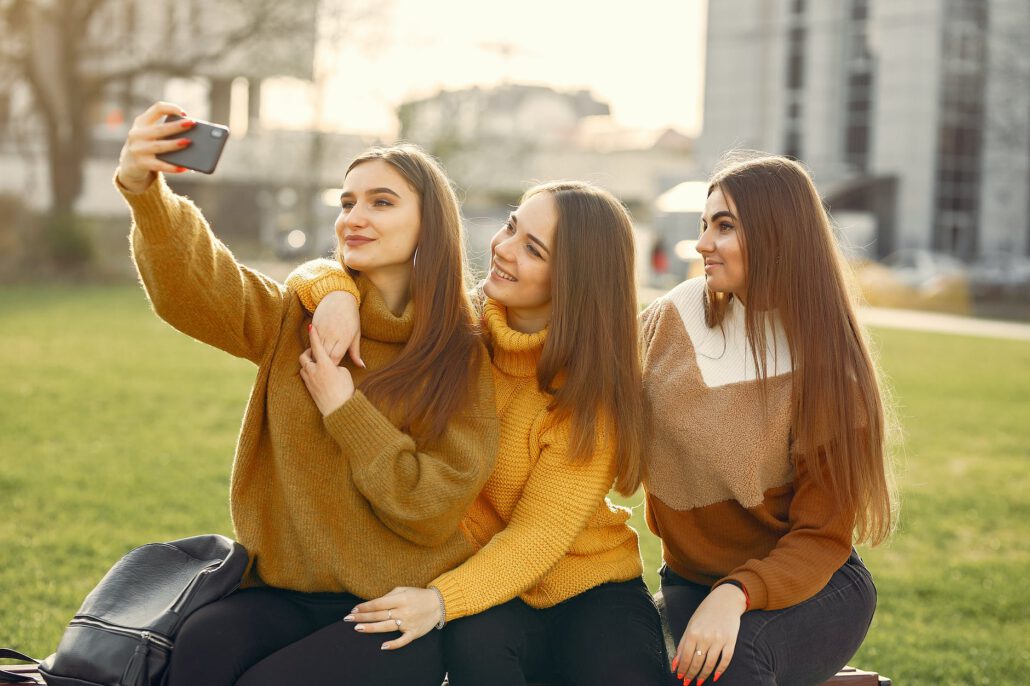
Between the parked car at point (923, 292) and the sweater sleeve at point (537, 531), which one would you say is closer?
the sweater sleeve at point (537, 531)

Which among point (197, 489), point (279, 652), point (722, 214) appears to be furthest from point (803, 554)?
point (197, 489)

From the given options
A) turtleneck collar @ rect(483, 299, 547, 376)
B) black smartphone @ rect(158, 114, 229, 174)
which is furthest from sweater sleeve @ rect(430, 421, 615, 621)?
black smartphone @ rect(158, 114, 229, 174)

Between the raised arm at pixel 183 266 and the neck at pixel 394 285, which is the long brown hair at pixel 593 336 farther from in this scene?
the raised arm at pixel 183 266

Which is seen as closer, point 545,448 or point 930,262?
point 545,448

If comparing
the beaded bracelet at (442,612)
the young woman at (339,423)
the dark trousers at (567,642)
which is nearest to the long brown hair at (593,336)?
the young woman at (339,423)

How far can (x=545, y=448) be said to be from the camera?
131 inches

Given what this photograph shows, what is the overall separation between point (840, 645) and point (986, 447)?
25.7 ft

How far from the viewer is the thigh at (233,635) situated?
279 centimetres

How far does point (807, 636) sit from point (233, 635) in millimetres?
1584

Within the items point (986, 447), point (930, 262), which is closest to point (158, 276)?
point (986, 447)

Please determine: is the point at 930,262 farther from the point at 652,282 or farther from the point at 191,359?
the point at 191,359

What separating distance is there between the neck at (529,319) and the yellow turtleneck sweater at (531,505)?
0.23 feet

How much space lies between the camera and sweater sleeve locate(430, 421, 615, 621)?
3.06 meters

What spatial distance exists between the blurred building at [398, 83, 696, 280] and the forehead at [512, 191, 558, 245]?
1.11 ft
